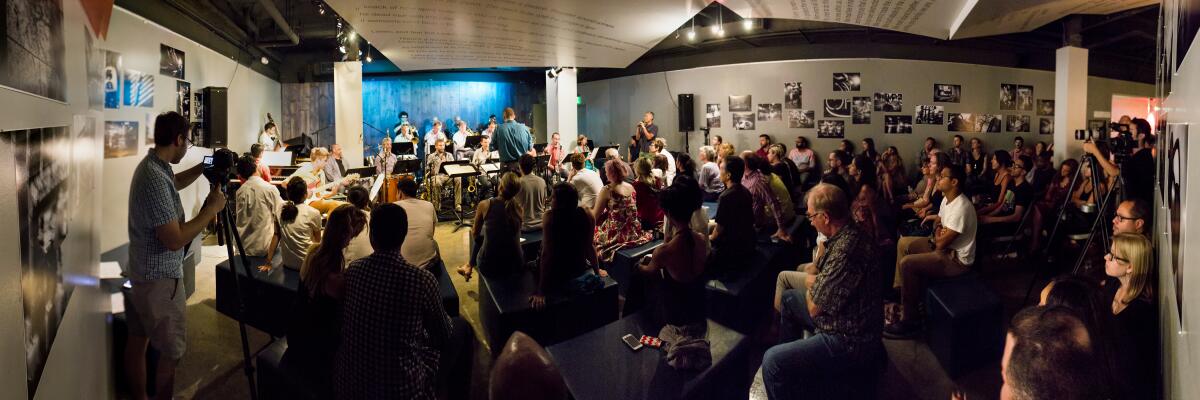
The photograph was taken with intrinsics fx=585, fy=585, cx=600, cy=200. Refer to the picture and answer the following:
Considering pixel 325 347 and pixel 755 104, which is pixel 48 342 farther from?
pixel 755 104

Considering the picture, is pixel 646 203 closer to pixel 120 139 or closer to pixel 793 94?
pixel 120 139

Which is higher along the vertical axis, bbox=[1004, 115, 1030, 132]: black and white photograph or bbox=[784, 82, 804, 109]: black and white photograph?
bbox=[784, 82, 804, 109]: black and white photograph

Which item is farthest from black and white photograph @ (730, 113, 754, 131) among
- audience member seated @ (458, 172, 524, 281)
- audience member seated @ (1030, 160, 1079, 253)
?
audience member seated @ (458, 172, 524, 281)

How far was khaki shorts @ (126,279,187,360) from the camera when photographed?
2.53 meters

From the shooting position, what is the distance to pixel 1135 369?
2.16 m

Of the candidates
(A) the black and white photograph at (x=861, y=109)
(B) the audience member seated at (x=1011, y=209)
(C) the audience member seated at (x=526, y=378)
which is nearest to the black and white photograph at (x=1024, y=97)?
(A) the black and white photograph at (x=861, y=109)

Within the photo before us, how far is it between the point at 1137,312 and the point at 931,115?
9.75m

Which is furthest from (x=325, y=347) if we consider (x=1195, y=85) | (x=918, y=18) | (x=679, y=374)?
(x=918, y=18)

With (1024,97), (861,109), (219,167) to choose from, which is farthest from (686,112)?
(219,167)

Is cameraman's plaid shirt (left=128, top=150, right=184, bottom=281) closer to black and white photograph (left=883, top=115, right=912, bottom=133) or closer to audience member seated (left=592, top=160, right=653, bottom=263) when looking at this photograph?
audience member seated (left=592, top=160, right=653, bottom=263)

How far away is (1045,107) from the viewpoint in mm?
11383

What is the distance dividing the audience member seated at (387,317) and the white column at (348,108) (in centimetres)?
881

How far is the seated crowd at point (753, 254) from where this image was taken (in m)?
2.09

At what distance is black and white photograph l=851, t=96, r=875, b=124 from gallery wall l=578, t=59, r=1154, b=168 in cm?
7
